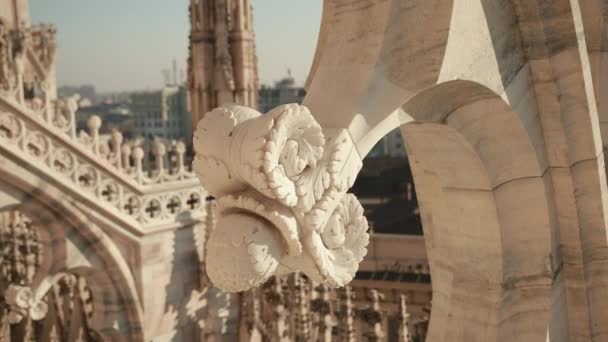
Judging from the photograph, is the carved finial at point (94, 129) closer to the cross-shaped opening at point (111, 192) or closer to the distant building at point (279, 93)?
the cross-shaped opening at point (111, 192)

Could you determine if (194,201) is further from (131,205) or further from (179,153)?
(131,205)

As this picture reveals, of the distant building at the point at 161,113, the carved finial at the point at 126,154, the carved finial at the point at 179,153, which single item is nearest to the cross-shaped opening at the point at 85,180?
the carved finial at the point at 126,154

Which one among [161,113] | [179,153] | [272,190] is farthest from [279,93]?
[272,190]

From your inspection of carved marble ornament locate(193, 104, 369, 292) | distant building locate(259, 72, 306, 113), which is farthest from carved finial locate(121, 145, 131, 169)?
distant building locate(259, 72, 306, 113)

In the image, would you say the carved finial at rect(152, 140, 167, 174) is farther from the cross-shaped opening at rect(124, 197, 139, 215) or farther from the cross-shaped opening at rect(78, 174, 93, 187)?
the cross-shaped opening at rect(78, 174, 93, 187)

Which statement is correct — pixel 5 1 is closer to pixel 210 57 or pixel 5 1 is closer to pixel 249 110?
pixel 210 57

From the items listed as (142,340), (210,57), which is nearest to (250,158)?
(142,340)

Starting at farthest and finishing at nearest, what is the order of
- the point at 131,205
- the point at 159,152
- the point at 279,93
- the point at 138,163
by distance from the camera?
the point at 279,93 < the point at 159,152 < the point at 138,163 < the point at 131,205
